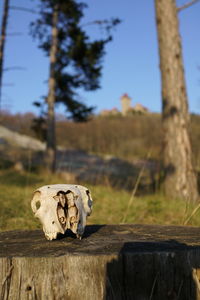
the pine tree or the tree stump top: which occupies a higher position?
the pine tree

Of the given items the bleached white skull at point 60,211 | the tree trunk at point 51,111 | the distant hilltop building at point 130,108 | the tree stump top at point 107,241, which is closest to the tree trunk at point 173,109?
the distant hilltop building at point 130,108

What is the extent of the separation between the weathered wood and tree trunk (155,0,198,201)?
17.0ft

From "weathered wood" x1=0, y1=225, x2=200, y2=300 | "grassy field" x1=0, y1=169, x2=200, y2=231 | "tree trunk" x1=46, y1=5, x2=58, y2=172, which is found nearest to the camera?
"weathered wood" x1=0, y1=225, x2=200, y2=300

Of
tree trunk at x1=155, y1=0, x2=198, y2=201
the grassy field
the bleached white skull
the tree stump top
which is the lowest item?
the grassy field

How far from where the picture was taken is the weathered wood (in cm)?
208

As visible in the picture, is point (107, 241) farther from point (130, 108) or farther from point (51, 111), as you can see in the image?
point (51, 111)

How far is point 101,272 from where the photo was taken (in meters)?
2.10

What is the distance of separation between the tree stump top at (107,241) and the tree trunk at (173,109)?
440 centimetres

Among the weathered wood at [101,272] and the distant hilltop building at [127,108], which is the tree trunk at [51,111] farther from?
the weathered wood at [101,272]

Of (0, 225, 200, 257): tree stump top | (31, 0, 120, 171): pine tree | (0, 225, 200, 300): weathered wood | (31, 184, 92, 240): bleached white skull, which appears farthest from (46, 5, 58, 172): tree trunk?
(0, 225, 200, 300): weathered wood

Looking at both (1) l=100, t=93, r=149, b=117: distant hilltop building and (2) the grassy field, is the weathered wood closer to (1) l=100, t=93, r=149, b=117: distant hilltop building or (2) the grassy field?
(2) the grassy field

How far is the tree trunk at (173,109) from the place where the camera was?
7426 millimetres

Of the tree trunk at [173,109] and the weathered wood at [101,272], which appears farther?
the tree trunk at [173,109]

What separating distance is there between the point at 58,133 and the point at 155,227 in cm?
2121
